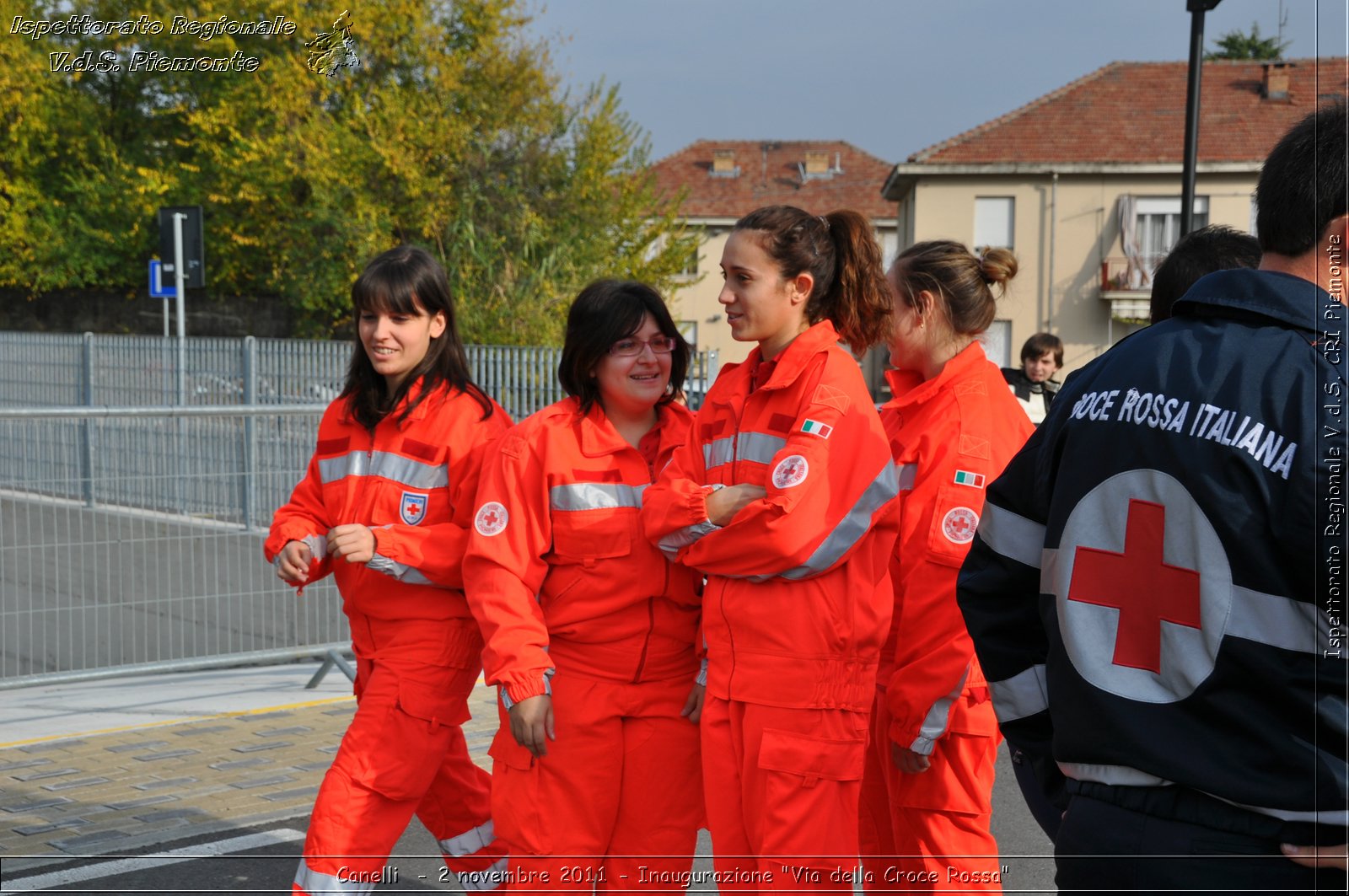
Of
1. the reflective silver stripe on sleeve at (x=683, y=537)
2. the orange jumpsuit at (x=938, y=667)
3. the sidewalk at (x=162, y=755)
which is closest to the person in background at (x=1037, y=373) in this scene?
the sidewalk at (x=162, y=755)

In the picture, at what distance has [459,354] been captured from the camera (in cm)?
401

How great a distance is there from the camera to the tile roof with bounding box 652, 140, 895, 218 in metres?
54.8

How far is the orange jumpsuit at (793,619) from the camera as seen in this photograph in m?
2.95

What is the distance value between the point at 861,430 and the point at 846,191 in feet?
180

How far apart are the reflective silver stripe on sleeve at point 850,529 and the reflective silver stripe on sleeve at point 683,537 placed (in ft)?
0.54

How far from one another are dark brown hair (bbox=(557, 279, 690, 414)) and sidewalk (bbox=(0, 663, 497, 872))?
8.50 feet

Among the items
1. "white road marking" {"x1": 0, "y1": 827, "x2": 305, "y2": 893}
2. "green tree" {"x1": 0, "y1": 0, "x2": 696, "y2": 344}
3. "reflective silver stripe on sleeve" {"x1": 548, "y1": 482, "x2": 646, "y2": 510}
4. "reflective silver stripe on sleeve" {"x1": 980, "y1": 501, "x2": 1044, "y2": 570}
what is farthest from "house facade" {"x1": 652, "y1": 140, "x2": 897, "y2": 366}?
"reflective silver stripe on sleeve" {"x1": 980, "y1": 501, "x2": 1044, "y2": 570}

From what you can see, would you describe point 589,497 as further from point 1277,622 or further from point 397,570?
point 1277,622

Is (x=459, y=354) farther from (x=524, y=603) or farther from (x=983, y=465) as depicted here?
(x=983, y=465)

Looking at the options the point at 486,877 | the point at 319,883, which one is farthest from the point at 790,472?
the point at 486,877

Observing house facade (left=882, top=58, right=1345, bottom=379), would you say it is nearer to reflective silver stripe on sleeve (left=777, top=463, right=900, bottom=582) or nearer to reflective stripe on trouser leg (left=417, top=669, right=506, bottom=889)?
reflective stripe on trouser leg (left=417, top=669, right=506, bottom=889)

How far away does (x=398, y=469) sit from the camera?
12.3ft

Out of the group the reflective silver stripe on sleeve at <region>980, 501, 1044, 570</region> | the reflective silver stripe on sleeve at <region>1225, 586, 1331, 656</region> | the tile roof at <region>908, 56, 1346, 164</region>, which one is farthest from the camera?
the tile roof at <region>908, 56, 1346, 164</region>

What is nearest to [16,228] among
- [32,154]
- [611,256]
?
[32,154]
